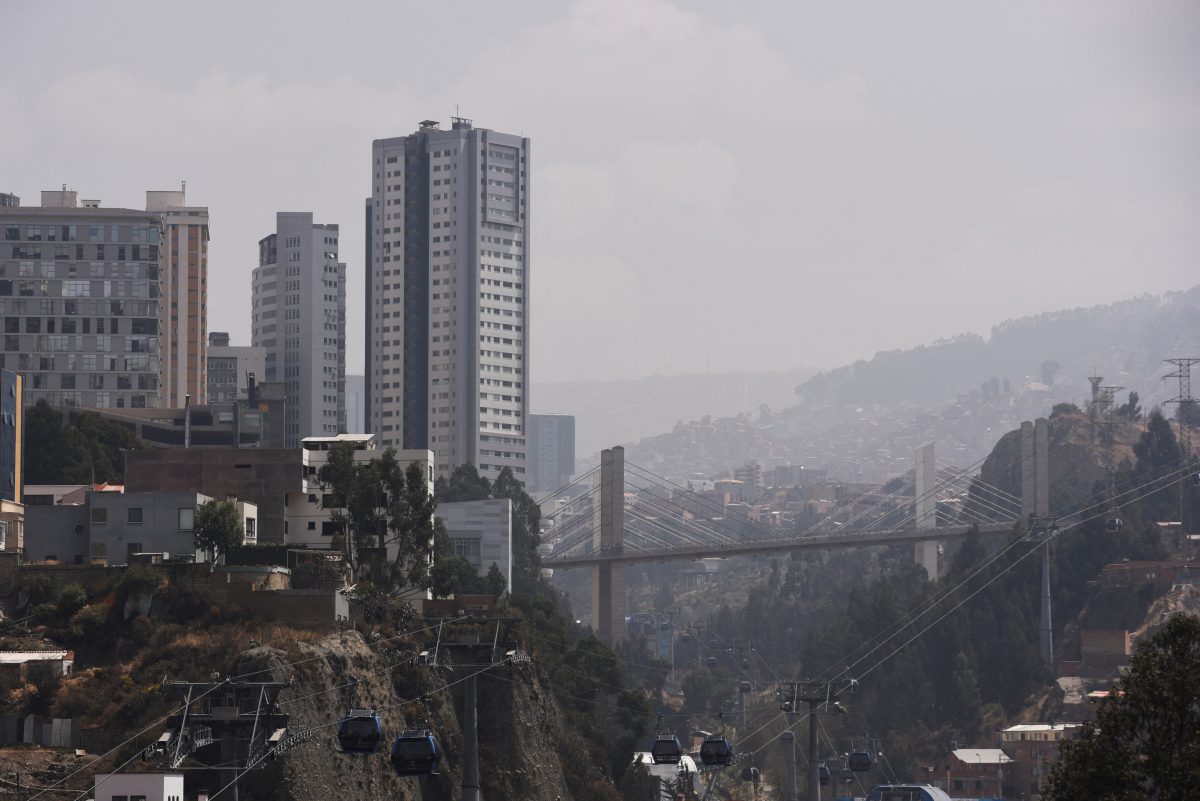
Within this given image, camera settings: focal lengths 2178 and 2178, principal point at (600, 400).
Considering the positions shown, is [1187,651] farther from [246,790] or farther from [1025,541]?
[1025,541]

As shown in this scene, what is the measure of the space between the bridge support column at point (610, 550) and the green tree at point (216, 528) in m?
89.6

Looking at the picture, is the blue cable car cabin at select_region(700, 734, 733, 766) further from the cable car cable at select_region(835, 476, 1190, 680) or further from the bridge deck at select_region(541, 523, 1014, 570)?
the cable car cable at select_region(835, 476, 1190, 680)

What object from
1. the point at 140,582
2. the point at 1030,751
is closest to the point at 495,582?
the point at 1030,751

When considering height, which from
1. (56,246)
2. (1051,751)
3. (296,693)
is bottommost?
(1051,751)

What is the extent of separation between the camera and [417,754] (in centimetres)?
5838

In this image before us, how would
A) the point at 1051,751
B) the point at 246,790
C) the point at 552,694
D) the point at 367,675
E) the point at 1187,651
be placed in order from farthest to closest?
the point at 1051,751, the point at 552,694, the point at 367,675, the point at 246,790, the point at 1187,651

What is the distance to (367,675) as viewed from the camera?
83.9 m

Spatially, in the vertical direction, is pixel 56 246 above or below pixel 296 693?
above

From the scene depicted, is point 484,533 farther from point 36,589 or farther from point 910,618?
point 36,589

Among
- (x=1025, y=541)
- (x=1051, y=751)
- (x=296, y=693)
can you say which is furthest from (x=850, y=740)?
(x=296, y=693)

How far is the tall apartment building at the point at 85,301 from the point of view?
170 meters

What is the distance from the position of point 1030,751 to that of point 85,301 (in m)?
80.0

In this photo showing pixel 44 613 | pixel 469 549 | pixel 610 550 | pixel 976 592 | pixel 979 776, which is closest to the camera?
pixel 44 613

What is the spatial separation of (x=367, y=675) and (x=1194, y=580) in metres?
115
